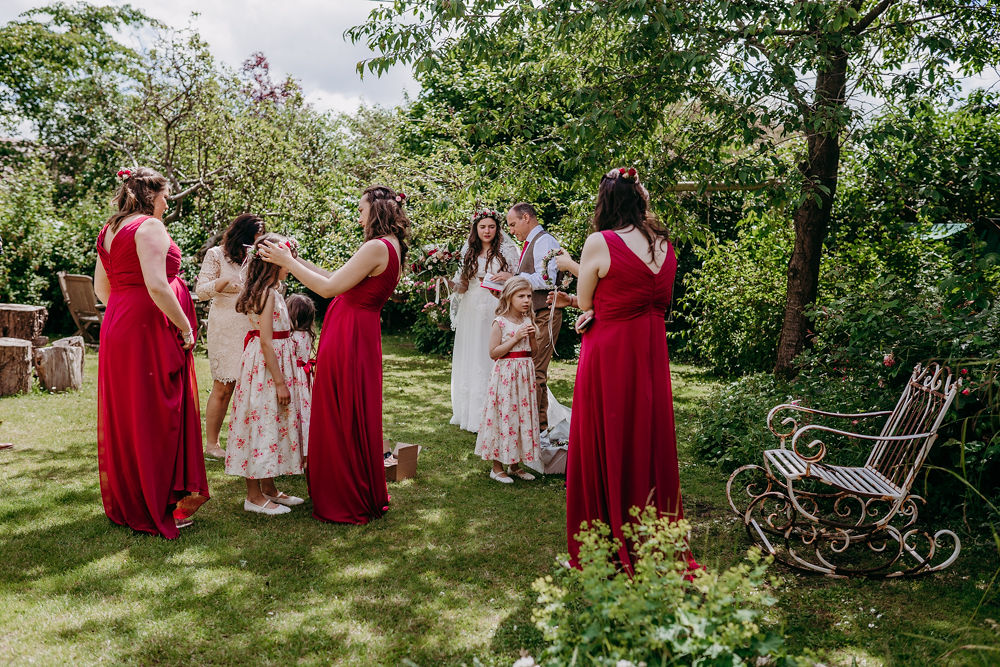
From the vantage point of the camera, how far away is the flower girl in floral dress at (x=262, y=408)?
15.0 feet

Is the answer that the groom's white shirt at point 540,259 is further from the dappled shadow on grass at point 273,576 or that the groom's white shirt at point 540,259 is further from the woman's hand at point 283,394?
the woman's hand at point 283,394

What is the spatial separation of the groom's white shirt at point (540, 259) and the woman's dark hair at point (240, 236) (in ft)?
7.42

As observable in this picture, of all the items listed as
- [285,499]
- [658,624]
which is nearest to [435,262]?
[285,499]

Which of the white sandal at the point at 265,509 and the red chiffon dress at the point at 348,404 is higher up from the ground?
the red chiffon dress at the point at 348,404

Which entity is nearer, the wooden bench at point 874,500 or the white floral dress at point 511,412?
the wooden bench at point 874,500

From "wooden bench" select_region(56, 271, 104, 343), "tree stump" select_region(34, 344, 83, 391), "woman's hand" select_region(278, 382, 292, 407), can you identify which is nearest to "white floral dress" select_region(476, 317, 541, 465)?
"woman's hand" select_region(278, 382, 292, 407)

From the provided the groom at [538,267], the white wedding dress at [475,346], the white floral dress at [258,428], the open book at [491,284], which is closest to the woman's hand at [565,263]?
the groom at [538,267]

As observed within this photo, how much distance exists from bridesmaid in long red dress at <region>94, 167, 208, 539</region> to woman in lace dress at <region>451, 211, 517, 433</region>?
3160 millimetres

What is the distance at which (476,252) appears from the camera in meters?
7.00

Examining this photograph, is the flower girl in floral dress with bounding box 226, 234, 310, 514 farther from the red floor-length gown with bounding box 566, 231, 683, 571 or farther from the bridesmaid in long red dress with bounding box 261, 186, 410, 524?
the red floor-length gown with bounding box 566, 231, 683, 571

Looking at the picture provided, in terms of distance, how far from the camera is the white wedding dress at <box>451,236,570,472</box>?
6969mm

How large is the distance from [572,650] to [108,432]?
344 centimetres

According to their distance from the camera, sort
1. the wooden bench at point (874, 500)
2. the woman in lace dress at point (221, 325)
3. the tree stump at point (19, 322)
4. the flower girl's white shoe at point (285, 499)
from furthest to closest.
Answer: the tree stump at point (19, 322) → the woman in lace dress at point (221, 325) → the flower girl's white shoe at point (285, 499) → the wooden bench at point (874, 500)

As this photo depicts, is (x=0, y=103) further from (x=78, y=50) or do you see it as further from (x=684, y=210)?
(x=684, y=210)
